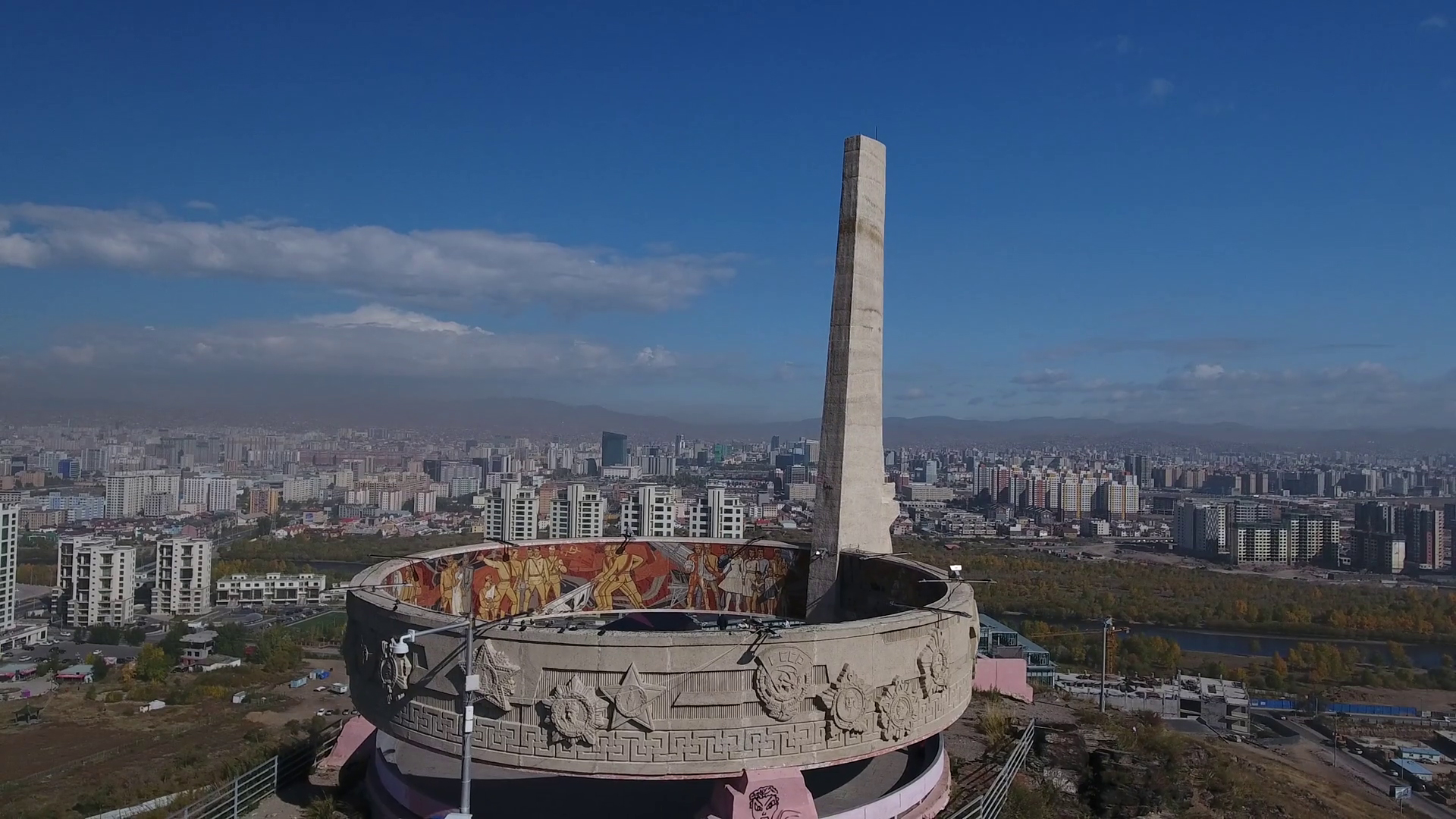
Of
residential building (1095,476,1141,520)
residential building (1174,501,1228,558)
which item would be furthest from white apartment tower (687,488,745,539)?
residential building (1095,476,1141,520)

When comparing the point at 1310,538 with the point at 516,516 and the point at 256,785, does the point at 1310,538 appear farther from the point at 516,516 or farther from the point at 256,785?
the point at 256,785

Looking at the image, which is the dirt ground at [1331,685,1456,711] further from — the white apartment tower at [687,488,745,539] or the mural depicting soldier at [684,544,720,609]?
the white apartment tower at [687,488,745,539]

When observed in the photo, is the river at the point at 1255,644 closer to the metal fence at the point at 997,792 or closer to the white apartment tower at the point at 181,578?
the metal fence at the point at 997,792

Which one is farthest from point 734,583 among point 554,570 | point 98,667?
point 98,667

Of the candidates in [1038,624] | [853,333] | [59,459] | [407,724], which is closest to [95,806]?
[407,724]

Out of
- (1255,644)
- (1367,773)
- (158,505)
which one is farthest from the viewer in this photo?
(158,505)

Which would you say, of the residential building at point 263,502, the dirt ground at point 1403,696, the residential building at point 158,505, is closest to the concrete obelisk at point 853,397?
the dirt ground at point 1403,696
